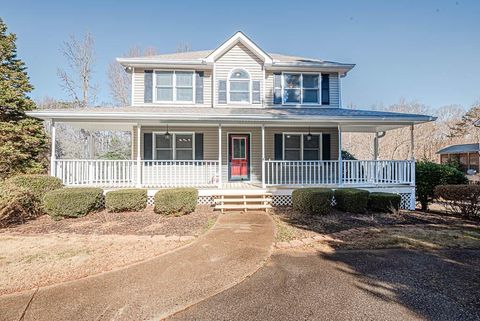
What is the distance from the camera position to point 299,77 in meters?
12.9

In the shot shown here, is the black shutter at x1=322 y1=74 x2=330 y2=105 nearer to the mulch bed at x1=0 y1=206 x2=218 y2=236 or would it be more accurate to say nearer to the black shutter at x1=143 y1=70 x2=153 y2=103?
the mulch bed at x1=0 y1=206 x2=218 y2=236

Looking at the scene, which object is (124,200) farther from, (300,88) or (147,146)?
(300,88)

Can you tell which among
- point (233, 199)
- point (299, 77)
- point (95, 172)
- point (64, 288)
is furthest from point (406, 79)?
point (64, 288)

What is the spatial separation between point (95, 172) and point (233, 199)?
5.86m

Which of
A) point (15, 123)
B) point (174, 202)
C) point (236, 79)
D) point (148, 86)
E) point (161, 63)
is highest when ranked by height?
point (161, 63)

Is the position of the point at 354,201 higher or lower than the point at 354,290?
higher

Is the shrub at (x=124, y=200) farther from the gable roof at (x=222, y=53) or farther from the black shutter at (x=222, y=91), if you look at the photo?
the gable roof at (x=222, y=53)

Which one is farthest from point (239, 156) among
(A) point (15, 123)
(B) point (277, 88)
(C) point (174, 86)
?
(A) point (15, 123)

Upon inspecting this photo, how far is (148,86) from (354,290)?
11.9 metres

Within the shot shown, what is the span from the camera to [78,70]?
22.4 meters

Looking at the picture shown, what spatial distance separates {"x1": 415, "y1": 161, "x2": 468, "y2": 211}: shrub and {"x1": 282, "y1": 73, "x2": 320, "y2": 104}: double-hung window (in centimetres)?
566

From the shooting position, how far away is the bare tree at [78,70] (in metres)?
22.0

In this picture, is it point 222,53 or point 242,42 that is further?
point 242,42

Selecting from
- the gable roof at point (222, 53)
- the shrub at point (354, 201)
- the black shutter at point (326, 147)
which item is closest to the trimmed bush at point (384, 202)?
the shrub at point (354, 201)
